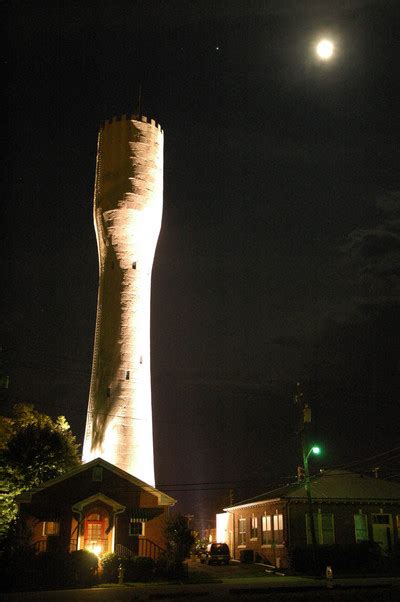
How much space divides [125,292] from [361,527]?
22740 mm

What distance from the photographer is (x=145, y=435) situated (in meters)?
46.2

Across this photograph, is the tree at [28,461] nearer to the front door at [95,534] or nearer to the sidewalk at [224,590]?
the front door at [95,534]

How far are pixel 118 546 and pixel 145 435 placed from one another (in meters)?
11.6

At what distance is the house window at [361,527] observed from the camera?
39.8 metres

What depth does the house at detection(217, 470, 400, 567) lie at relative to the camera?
129 feet

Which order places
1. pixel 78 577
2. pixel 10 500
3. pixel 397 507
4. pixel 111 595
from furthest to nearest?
pixel 397 507, pixel 10 500, pixel 78 577, pixel 111 595

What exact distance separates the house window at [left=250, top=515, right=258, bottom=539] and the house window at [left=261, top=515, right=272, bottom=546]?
4.77 ft

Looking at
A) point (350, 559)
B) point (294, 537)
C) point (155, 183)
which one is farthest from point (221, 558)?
point (155, 183)

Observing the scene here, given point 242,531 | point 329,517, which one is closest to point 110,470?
point 329,517

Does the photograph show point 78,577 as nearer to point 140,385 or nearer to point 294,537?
point 294,537

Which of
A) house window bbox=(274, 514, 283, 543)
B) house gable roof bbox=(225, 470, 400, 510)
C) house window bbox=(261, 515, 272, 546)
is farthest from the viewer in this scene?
→ house window bbox=(261, 515, 272, 546)

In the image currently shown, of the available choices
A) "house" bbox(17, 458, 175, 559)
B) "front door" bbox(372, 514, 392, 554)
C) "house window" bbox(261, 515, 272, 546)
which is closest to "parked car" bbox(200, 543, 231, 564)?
"house window" bbox(261, 515, 272, 546)

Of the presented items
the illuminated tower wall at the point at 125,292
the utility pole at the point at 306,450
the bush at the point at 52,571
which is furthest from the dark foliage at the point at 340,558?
the bush at the point at 52,571

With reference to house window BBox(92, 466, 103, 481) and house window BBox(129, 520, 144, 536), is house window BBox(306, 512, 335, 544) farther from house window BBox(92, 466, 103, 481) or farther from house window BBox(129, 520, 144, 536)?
house window BBox(92, 466, 103, 481)
